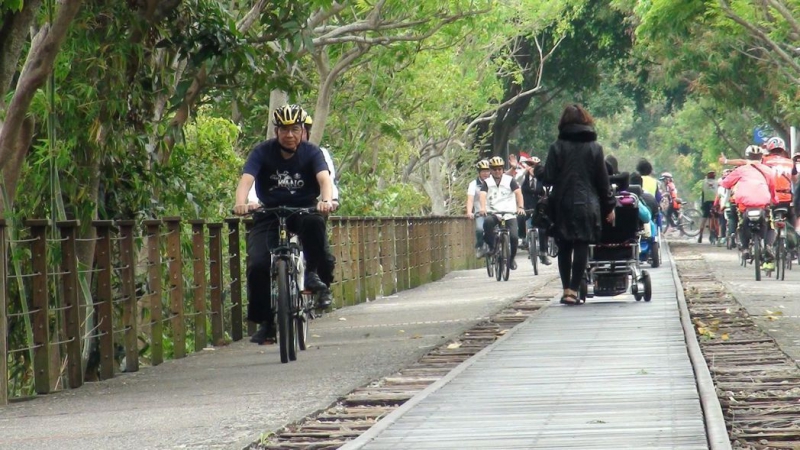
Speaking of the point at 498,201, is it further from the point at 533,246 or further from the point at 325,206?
the point at 325,206

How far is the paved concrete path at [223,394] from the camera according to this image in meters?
8.93

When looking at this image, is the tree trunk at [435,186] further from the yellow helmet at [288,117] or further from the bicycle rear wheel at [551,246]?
the yellow helmet at [288,117]

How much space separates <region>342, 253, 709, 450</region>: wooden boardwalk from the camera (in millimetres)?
8023

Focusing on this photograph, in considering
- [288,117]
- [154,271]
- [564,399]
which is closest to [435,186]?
[154,271]

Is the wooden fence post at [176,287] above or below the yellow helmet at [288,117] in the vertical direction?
below

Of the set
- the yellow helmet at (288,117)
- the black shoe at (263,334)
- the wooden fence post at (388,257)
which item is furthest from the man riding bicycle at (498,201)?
the yellow helmet at (288,117)

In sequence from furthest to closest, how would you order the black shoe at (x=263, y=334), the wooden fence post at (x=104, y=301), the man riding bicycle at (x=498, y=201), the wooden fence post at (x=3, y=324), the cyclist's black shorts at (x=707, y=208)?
the cyclist's black shorts at (x=707, y=208), the man riding bicycle at (x=498, y=201), the black shoe at (x=263, y=334), the wooden fence post at (x=104, y=301), the wooden fence post at (x=3, y=324)

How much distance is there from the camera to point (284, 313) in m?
12.9

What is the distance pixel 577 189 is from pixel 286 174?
507 cm

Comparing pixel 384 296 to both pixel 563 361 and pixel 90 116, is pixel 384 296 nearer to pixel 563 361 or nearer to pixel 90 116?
pixel 90 116

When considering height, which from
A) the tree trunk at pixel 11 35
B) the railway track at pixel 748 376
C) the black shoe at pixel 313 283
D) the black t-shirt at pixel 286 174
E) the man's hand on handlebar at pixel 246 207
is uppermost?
the tree trunk at pixel 11 35

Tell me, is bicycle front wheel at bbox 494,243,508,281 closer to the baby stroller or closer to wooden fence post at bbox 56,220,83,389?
the baby stroller

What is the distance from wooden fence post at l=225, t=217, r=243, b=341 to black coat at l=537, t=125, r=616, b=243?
3.13 m

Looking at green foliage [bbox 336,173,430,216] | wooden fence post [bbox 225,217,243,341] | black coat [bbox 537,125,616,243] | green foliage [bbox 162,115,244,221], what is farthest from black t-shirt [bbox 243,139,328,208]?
green foliage [bbox 336,173,430,216]
